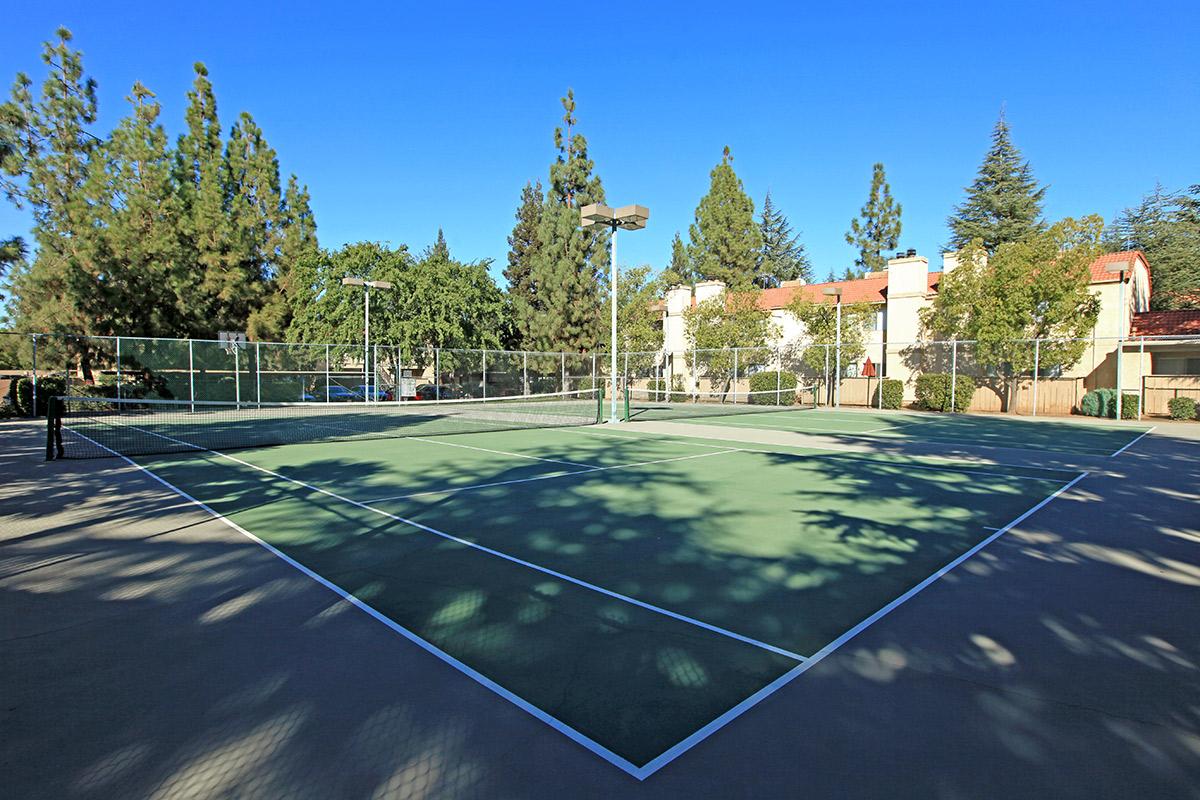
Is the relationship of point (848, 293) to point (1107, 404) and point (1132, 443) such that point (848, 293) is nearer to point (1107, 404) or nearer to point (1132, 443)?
point (1107, 404)

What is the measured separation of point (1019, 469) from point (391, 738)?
467 inches

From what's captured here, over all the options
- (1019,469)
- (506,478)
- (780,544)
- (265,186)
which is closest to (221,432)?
(506,478)

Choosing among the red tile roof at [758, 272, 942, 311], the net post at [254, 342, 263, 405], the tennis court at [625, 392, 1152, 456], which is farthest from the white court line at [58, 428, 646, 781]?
the red tile roof at [758, 272, 942, 311]

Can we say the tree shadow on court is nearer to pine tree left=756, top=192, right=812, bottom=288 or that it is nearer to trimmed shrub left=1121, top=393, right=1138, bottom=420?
trimmed shrub left=1121, top=393, right=1138, bottom=420

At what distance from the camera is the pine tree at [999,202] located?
4662cm

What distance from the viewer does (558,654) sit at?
3.80m

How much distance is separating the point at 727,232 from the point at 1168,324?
1161 inches

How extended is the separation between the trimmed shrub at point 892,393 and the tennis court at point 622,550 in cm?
2064

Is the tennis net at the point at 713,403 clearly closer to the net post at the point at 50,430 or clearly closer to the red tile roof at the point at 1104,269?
the red tile roof at the point at 1104,269

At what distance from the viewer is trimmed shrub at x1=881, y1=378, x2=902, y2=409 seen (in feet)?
103

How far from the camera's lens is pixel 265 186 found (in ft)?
127

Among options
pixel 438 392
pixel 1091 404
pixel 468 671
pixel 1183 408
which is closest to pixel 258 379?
pixel 438 392

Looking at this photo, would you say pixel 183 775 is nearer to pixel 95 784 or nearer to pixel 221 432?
pixel 95 784

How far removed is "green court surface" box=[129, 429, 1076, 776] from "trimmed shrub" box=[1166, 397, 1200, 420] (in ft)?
62.4
